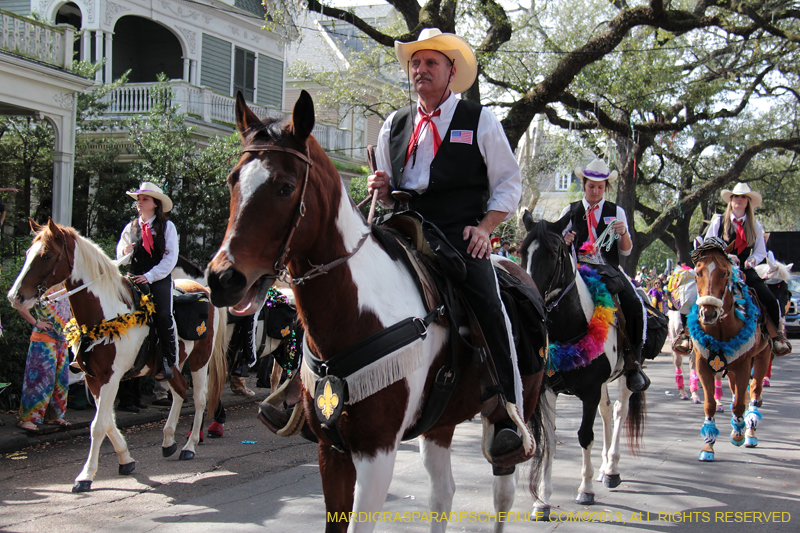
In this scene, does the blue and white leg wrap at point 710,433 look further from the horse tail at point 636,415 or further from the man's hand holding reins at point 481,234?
the man's hand holding reins at point 481,234

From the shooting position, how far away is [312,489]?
615 cm

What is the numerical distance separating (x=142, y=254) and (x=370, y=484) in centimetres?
548

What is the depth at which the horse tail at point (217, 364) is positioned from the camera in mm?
7828

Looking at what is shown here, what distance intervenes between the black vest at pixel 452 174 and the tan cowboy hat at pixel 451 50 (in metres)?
0.21

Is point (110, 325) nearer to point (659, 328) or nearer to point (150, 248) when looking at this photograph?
point (150, 248)

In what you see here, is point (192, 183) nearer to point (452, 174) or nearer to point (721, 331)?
point (721, 331)

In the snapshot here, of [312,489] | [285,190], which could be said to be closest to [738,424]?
[312,489]

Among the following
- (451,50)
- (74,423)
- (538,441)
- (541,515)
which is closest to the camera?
(451,50)

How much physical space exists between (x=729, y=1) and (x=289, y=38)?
36.8 ft

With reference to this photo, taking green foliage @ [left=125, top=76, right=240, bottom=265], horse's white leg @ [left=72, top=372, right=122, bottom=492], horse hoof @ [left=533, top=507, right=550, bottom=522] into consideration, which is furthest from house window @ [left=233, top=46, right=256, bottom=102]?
horse hoof @ [left=533, top=507, right=550, bottom=522]

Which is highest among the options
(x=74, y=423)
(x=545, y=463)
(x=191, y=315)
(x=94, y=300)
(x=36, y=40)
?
(x=36, y=40)

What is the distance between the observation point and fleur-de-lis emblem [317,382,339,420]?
112 inches

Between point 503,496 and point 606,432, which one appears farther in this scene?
point 606,432

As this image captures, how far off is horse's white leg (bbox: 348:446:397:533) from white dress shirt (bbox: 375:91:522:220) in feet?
4.94
